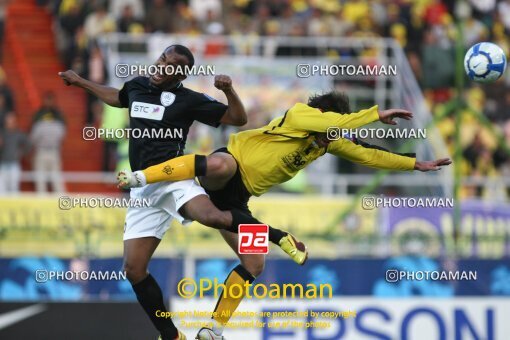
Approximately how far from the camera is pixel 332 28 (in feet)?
66.8

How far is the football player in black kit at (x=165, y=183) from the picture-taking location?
426 inches

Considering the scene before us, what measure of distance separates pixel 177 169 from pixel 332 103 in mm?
1571

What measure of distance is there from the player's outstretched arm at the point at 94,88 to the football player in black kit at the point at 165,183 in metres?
0.14

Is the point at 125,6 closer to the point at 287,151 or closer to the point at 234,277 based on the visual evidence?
the point at 287,151

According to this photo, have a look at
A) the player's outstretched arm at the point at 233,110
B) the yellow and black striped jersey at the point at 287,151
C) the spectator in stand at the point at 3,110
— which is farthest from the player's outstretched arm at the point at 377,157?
the spectator in stand at the point at 3,110

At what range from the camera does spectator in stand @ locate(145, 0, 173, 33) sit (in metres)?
20.2

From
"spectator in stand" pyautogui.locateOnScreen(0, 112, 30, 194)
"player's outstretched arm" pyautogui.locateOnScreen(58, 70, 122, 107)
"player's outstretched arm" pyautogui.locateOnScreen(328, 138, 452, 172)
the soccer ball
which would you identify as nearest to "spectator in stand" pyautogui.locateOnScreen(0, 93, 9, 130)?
"spectator in stand" pyautogui.locateOnScreen(0, 112, 30, 194)

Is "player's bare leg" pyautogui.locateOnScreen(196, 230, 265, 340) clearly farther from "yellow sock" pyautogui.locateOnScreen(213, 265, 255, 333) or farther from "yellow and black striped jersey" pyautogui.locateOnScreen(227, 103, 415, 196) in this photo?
"yellow and black striped jersey" pyautogui.locateOnScreen(227, 103, 415, 196)

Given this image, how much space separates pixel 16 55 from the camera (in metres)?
21.2

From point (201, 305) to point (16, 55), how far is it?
987cm

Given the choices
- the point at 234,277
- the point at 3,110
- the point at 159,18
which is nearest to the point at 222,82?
the point at 234,277

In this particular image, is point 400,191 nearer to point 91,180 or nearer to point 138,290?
point 91,180

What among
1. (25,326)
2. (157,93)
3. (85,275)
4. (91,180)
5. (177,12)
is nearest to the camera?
(157,93)

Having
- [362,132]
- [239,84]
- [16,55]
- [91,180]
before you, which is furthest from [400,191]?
[16,55]
